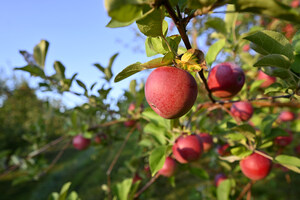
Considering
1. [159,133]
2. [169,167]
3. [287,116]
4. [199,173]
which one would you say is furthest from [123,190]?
[287,116]

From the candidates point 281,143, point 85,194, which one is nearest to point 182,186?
point 85,194

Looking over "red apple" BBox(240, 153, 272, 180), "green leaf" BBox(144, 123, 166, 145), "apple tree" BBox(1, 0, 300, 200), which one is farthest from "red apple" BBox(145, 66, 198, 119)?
"red apple" BBox(240, 153, 272, 180)

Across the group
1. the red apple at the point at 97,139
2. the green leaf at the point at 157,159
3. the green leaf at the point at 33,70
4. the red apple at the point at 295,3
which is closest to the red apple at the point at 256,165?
the green leaf at the point at 157,159

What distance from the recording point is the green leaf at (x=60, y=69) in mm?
1119

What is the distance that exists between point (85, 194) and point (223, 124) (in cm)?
388

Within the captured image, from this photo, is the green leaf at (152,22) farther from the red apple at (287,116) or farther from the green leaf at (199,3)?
the red apple at (287,116)

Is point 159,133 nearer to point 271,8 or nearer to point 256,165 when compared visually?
point 256,165

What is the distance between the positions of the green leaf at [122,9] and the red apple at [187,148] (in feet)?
2.32

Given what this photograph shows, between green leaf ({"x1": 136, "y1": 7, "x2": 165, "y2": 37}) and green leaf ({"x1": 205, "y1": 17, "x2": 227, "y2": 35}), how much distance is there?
71cm

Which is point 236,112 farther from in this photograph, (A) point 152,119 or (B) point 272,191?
(B) point 272,191

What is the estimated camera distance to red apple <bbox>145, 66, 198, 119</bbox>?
1.54 ft

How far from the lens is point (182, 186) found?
3.91 m

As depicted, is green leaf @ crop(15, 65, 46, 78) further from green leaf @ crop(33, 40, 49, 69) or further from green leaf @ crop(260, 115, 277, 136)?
green leaf @ crop(260, 115, 277, 136)

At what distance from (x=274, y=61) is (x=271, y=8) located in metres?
0.26
